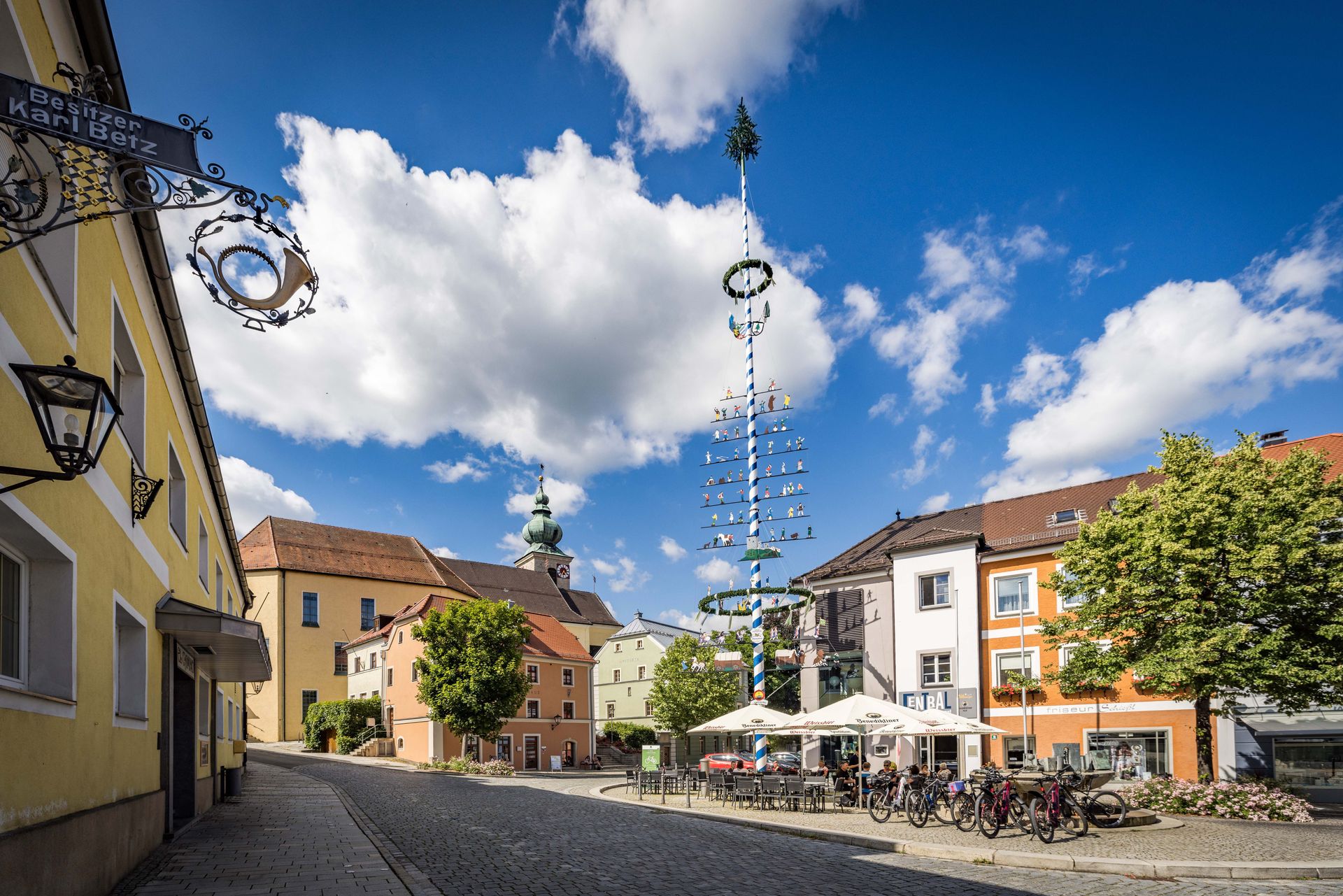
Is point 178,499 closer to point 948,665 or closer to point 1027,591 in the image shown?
point 948,665

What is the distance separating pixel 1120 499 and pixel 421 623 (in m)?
33.4

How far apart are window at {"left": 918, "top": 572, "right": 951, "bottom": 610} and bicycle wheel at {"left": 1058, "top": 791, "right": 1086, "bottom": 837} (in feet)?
58.5

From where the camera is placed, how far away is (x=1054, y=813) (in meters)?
15.6

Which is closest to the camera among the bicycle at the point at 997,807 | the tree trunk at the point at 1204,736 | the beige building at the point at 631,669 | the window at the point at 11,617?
the window at the point at 11,617

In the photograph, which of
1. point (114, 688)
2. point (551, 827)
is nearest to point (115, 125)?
point (114, 688)

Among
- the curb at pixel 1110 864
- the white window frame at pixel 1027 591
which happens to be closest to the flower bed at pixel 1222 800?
the curb at pixel 1110 864

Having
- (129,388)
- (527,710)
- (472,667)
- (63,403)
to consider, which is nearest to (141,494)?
(129,388)

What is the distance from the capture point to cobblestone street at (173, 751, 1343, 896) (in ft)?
35.6

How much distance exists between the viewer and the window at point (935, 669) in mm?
33500

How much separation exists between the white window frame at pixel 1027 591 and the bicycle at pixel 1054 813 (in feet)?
52.4

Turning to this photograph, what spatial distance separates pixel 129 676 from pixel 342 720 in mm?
47299

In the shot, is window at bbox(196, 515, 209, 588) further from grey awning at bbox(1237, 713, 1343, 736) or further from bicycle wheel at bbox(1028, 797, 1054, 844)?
grey awning at bbox(1237, 713, 1343, 736)

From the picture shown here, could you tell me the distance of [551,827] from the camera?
1791 cm

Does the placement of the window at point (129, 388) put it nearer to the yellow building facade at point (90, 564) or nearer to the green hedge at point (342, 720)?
the yellow building facade at point (90, 564)
